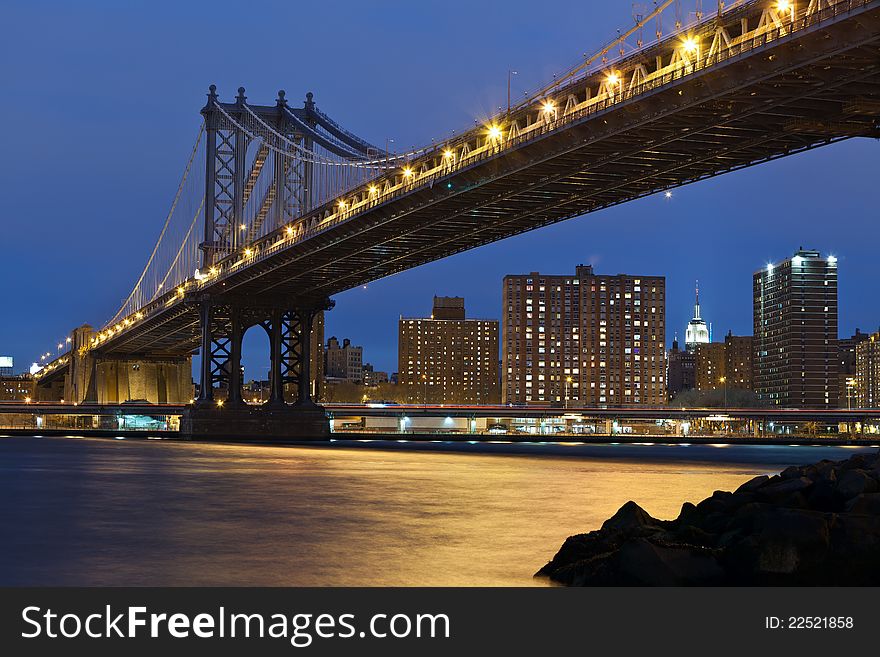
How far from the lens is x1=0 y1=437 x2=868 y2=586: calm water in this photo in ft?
57.0

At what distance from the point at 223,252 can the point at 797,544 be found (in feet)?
262

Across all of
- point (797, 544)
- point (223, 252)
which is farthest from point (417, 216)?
point (797, 544)

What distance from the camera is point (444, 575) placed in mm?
17031

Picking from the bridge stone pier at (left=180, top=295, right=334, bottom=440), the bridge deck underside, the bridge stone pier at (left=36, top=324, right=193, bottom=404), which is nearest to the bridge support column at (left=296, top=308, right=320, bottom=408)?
the bridge stone pier at (left=180, top=295, right=334, bottom=440)

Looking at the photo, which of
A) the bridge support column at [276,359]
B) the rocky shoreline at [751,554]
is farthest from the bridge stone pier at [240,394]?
the rocky shoreline at [751,554]

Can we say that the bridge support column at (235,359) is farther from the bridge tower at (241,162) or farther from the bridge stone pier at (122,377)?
the bridge stone pier at (122,377)

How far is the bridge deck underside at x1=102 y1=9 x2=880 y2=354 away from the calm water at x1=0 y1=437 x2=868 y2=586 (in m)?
11.9

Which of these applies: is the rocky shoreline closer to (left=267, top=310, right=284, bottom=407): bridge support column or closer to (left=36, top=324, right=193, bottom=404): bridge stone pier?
(left=267, top=310, right=284, bottom=407): bridge support column

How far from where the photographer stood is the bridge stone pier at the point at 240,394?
9038 cm

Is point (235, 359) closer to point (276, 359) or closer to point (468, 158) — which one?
point (276, 359)

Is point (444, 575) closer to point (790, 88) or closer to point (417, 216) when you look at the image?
point (790, 88)

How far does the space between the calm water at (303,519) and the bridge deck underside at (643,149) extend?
11898 millimetres

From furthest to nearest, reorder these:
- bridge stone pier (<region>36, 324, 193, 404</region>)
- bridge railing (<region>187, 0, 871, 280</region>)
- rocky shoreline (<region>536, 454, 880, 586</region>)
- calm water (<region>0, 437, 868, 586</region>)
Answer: bridge stone pier (<region>36, 324, 193, 404</region>) < bridge railing (<region>187, 0, 871, 280</region>) < calm water (<region>0, 437, 868, 586</region>) < rocky shoreline (<region>536, 454, 880, 586</region>)
